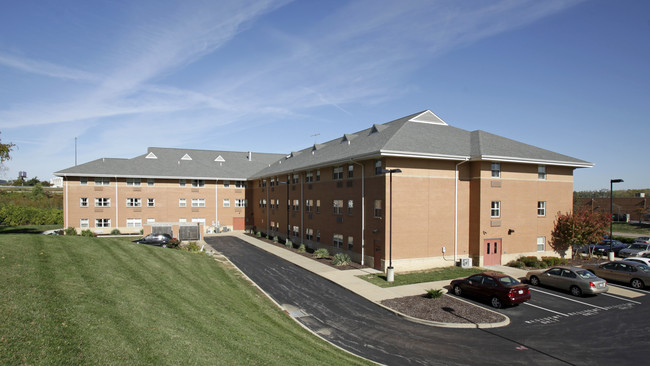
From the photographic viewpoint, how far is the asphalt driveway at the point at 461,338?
1246 centimetres

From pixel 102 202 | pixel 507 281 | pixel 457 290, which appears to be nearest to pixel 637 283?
pixel 507 281

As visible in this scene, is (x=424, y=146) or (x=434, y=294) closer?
(x=434, y=294)

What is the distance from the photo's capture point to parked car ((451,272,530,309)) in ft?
57.8

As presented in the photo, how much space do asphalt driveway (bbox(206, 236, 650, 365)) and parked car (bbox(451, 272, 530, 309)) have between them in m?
Answer: 0.62

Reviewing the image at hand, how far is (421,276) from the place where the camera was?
24.1 meters

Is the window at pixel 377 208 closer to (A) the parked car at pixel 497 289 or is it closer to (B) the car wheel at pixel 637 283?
(A) the parked car at pixel 497 289

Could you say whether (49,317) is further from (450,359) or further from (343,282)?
(343,282)

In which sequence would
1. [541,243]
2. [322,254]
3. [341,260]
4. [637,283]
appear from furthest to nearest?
[322,254], [541,243], [341,260], [637,283]

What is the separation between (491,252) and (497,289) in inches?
413

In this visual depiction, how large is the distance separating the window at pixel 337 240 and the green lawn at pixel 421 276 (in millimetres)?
7027

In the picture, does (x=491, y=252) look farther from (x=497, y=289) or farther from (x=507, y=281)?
(x=497, y=289)

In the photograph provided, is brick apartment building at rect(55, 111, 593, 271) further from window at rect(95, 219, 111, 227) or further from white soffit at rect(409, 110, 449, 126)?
window at rect(95, 219, 111, 227)

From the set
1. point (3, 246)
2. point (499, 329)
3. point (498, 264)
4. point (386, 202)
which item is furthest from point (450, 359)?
point (498, 264)

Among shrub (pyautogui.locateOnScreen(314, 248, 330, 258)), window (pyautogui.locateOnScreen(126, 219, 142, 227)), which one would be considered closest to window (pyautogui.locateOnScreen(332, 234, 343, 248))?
shrub (pyautogui.locateOnScreen(314, 248, 330, 258))
